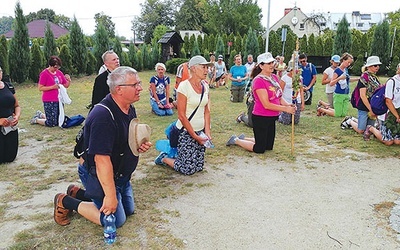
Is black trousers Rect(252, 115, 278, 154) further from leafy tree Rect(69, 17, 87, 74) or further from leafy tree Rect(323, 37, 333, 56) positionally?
leafy tree Rect(323, 37, 333, 56)

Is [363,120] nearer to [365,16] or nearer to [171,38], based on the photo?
[171,38]

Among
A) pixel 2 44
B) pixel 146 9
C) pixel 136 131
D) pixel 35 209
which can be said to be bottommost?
pixel 35 209

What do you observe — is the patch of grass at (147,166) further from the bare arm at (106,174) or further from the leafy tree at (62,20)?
the leafy tree at (62,20)

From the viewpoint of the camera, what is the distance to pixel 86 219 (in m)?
3.18

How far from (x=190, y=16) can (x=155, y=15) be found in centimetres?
832

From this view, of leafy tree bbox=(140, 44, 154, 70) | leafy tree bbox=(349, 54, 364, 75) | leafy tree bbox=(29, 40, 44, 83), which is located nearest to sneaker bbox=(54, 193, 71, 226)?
leafy tree bbox=(29, 40, 44, 83)

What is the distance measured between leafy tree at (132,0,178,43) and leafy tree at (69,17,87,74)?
4488 centimetres

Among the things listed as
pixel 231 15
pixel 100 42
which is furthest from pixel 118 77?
pixel 231 15

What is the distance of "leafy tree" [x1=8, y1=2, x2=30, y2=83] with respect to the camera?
1529 cm

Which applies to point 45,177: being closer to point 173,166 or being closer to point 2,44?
point 173,166

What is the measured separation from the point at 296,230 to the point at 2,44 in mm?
15656

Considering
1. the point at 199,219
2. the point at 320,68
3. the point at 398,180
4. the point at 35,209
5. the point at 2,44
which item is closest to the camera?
the point at 199,219

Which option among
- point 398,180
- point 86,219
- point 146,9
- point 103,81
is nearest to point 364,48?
point 398,180

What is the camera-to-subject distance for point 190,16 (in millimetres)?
56562
